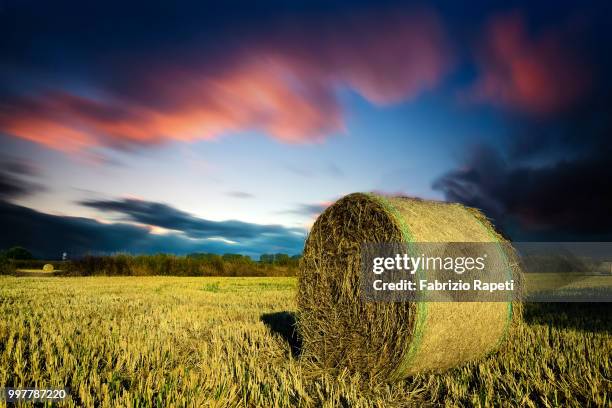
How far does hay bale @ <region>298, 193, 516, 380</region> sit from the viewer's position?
5.11 m

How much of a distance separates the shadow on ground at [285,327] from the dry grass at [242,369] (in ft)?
0.14

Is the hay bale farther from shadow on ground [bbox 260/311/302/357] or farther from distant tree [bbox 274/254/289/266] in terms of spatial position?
distant tree [bbox 274/254/289/266]

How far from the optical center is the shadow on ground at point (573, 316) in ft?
28.5

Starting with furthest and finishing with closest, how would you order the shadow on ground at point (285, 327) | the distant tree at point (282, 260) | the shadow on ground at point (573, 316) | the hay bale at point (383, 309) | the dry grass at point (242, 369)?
the distant tree at point (282, 260)
the shadow on ground at point (573, 316)
the shadow on ground at point (285, 327)
the hay bale at point (383, 309)
the dry grass at point (242, 369)

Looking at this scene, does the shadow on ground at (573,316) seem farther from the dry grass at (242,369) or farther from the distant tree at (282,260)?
the distant tree at (282,260)

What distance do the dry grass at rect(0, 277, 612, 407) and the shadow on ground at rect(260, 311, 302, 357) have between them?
0.04m

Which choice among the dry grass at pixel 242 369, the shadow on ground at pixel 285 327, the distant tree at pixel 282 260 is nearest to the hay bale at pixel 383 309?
the dry grass at pixel 242 369

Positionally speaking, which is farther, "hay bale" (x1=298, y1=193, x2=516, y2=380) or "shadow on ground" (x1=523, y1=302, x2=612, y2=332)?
"shadow on ground" (x1=523, y1=302, x2=612, y2=332)

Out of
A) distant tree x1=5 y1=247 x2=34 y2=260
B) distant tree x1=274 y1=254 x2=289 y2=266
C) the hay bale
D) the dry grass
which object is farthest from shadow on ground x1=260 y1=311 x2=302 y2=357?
distant tree x1=5 y1=247 x2=34 y2=260

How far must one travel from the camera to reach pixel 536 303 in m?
13.2

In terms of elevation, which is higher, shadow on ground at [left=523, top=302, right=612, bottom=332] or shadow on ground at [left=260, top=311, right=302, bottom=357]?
shadow on ground at [left=523, top=302, right=612, bottom=332]

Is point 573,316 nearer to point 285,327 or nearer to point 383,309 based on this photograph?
point 285,327

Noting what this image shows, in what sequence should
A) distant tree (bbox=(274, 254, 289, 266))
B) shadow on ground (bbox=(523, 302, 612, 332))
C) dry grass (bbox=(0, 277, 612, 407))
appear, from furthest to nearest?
distant tree (bbox=(274, 254, 289, 266)) < shadow on ground (bbox=(523, 302, 612, 332)) < dry grass (bbox=(0, 277, 612, 407))

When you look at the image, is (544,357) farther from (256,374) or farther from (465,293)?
(256,374)
